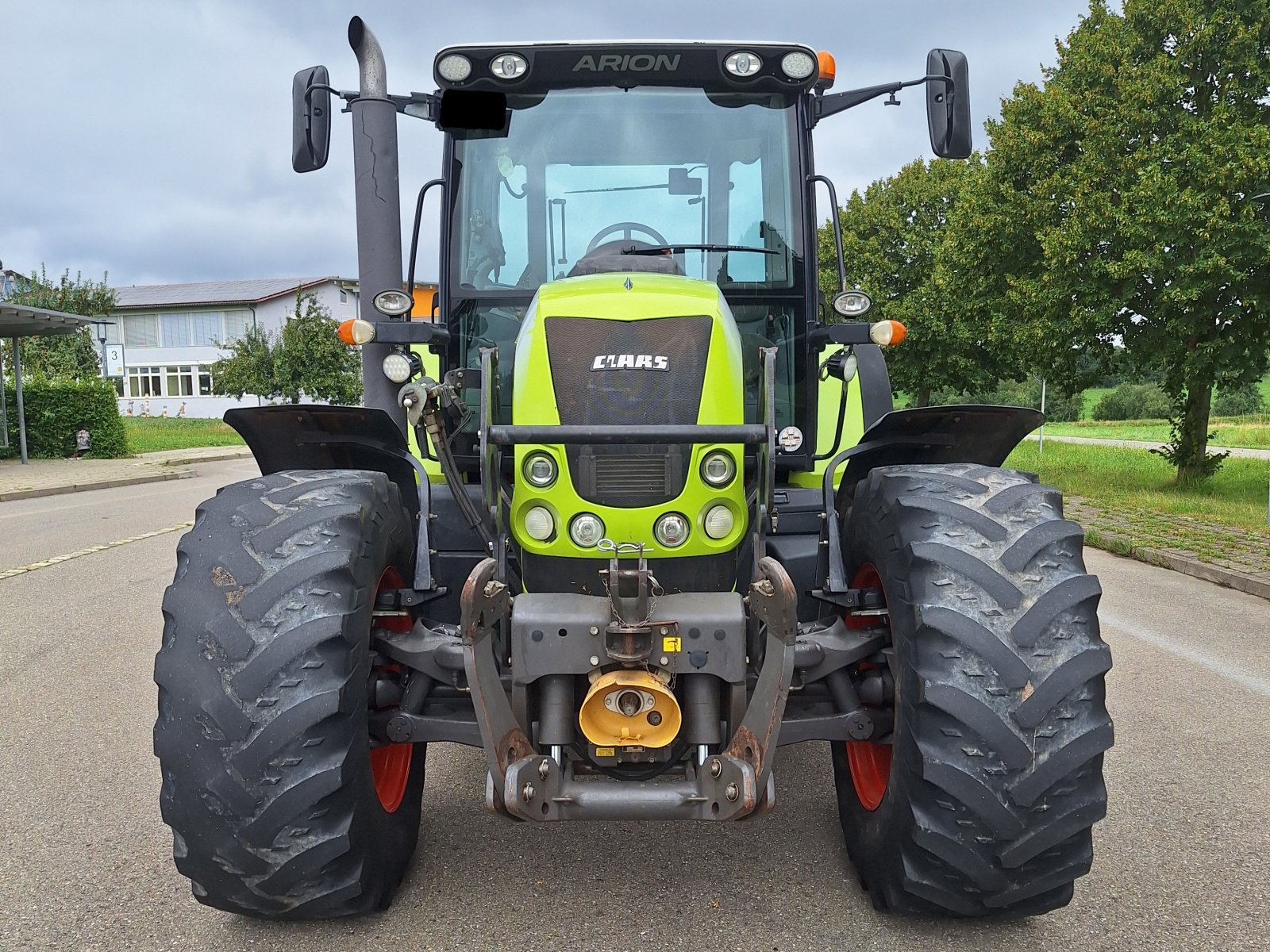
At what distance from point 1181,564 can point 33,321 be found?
70.7 feet

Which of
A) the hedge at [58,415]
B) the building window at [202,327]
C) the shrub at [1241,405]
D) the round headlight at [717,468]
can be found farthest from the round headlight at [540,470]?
the building window at [202,327]

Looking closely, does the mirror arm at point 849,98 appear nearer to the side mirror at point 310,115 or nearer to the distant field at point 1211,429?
the side mirror at point 310,115

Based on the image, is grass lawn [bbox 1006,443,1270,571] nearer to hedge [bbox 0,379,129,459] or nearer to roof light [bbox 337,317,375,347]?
roof light [bbox 337,317,375,347]

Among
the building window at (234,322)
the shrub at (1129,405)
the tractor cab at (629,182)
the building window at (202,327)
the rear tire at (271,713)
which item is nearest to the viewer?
the rear tire at (271,713)

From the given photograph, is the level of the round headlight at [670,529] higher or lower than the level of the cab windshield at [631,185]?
→ lower

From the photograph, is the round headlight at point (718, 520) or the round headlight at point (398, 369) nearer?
the round headlight at point (718, 520)

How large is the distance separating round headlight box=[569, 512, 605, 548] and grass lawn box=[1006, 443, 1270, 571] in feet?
25.1

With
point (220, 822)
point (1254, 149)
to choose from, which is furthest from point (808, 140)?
point (1254, 149)

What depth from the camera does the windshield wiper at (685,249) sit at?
3627 mm

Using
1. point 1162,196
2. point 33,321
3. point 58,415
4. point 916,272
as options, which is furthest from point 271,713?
point 916,272

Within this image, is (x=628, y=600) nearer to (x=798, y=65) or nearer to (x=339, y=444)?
(x=339, y=444)

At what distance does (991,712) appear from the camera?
2.40 m

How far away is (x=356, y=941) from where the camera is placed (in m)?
2.72

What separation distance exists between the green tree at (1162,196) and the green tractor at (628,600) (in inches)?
454
